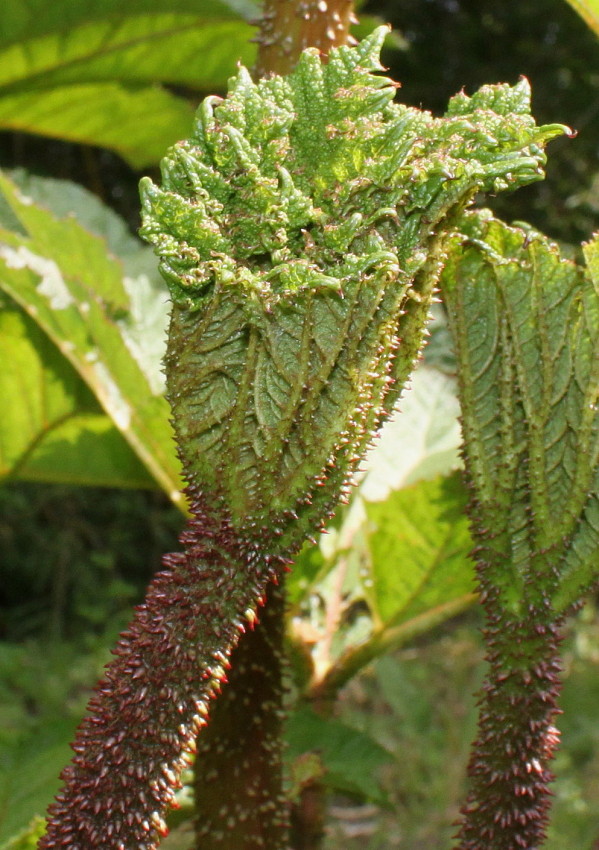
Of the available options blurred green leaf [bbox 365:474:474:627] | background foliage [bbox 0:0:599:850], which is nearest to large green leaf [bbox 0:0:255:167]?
background foliage [bbox 0:0:599:850]

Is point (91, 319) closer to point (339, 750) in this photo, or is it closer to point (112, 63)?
point (339, 750)

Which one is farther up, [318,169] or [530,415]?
[318,169]

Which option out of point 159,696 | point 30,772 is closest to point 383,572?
point 30,772

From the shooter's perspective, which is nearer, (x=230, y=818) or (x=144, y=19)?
(x=230, y=818)

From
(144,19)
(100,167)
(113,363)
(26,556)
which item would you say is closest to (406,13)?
(100,167)

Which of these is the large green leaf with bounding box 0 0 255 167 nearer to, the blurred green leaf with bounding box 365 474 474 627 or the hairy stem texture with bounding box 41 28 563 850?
the blurred green leaf with bounding box 365 474 474 627

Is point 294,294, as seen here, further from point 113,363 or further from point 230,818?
point 113,363

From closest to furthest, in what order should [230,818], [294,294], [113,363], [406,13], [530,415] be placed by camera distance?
1. [294,294]
2. [530,415]
3. [230,818]
4. [113,363]
5. [406,13]
